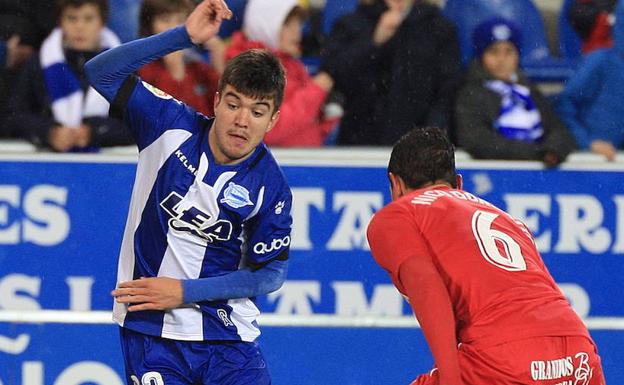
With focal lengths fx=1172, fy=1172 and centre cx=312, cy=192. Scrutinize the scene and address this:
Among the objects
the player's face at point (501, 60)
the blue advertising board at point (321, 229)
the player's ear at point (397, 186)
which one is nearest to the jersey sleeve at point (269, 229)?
the player's ear at point (397, 186)

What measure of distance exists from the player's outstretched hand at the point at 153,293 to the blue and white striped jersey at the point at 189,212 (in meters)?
0.08

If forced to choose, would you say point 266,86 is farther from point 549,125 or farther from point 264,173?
point 549,125

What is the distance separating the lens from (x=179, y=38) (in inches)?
164

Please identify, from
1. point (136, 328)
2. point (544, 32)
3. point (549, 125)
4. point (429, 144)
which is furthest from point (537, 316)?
point (544, 32)

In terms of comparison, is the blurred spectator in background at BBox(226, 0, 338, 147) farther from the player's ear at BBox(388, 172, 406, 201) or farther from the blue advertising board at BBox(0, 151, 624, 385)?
the player's ear at BBox(388, 172, 406, 201)

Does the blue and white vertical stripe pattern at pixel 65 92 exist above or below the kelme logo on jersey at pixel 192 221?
above

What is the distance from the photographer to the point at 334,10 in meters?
7.75

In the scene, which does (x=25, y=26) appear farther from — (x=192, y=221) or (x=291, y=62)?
(x=192, y=221)

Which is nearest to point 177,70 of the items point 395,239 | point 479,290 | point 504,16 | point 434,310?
point 504,16

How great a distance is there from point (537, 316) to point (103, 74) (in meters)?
1.72

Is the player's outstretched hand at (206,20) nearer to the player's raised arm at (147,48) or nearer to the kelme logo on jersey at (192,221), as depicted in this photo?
the player's raised arm at (147,48)

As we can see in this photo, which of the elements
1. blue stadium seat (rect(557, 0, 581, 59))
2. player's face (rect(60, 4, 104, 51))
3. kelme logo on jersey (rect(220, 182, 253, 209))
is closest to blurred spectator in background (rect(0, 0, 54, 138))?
player's face (rect(60, 4, 104, 51))

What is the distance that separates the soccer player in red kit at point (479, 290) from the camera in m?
3.58

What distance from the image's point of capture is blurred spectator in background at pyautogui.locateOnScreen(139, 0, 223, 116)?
6.62 metres
